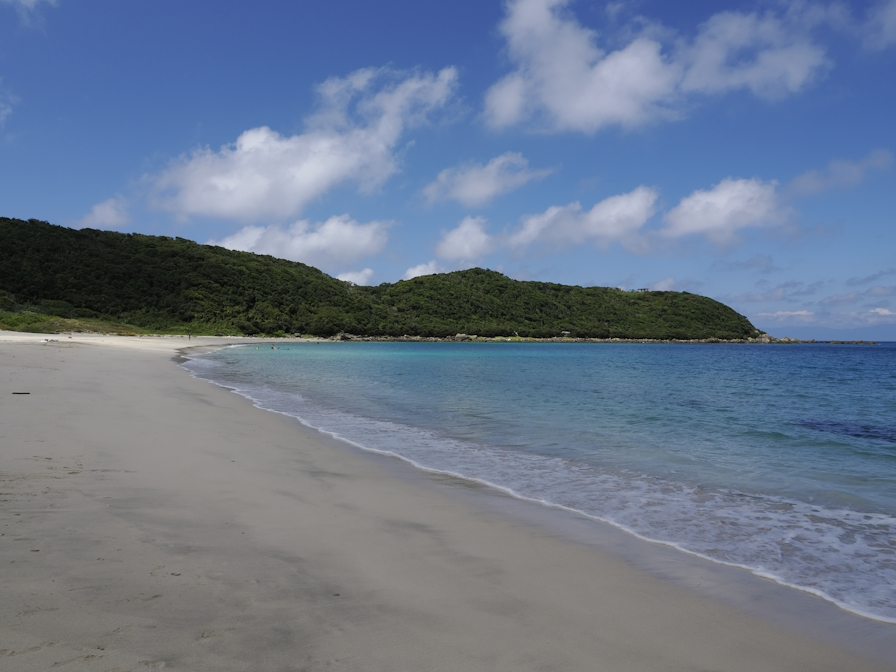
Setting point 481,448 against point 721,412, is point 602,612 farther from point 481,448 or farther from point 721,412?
point 721,412

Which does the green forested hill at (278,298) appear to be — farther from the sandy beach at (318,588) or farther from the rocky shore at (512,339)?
the sandy beach at (318,588)

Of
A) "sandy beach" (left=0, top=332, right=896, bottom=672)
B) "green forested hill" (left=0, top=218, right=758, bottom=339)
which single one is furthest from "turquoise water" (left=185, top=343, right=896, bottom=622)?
"green forested hill" (left=0, top=218, right=758, bottom=339)

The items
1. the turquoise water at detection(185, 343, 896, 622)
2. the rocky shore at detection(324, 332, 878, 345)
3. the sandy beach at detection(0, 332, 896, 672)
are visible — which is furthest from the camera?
the rocky shore at detection(324, 332, 878, 345)

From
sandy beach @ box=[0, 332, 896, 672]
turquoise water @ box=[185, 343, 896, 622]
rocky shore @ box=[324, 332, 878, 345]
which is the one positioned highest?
rocky shore @ box=[324, 332, 878, 345]

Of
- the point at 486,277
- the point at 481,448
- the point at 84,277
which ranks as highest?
the point at 486,277

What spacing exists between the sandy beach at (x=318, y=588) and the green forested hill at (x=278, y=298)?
60993mm

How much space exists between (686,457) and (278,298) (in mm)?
90562

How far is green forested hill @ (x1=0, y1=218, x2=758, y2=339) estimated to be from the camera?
68069mm

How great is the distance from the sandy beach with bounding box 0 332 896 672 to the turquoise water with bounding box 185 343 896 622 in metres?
0.93

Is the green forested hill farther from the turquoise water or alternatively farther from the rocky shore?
the turquoise water

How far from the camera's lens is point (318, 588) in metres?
3.35

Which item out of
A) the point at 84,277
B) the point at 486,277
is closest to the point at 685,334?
the point at 486,277

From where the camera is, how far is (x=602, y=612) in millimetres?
3365

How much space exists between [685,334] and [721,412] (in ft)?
407
